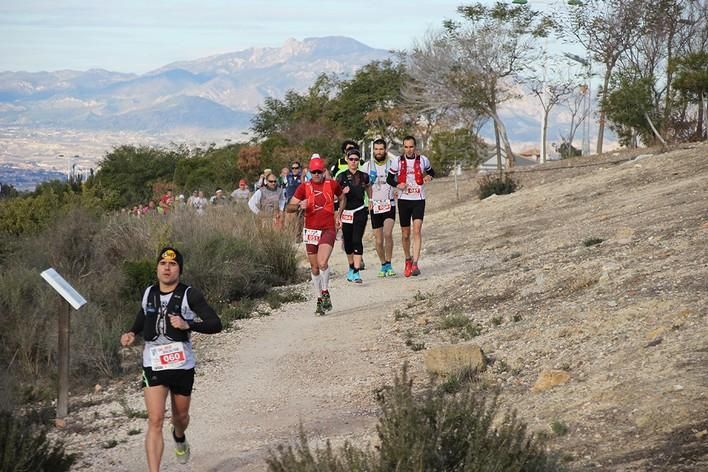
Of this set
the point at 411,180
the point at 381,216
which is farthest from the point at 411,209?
the point at 381,216

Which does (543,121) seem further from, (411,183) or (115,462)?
(115,462)

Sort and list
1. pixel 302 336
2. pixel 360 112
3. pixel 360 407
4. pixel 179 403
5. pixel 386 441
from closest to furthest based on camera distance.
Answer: pixel 386 441 < pixel 179 403 < pixel 360 407 < pixel 302 336 < pixel 360 112

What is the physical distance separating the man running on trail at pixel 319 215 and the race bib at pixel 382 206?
2.15m

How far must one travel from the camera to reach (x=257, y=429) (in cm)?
934

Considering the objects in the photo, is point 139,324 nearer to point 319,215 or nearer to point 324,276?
point 319,215

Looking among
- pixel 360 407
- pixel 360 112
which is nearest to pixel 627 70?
pixel 360 112

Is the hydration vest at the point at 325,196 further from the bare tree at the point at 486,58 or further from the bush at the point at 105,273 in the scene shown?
the bare tree at the point at 486,58

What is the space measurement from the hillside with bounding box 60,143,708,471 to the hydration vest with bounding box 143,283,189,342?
44.5 inches

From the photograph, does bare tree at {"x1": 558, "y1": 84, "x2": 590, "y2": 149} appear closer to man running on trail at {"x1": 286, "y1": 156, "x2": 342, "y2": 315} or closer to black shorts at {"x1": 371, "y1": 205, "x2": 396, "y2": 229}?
black shorts at {"x1": 371, "y1": 205, "x2": 396, "y2": 229}

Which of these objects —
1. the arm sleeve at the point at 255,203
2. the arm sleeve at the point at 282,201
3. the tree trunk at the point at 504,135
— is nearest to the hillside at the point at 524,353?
the arm sleeve at the point at 255,203

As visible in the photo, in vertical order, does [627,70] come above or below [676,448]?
above

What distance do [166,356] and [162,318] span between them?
0.80 ft

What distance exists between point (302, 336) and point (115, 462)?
4478 millimetres

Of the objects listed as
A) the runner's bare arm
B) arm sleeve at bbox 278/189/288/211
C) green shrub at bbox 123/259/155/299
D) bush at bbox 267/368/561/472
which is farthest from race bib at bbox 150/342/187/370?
arm sleeve at bbox 278/189/288/211
